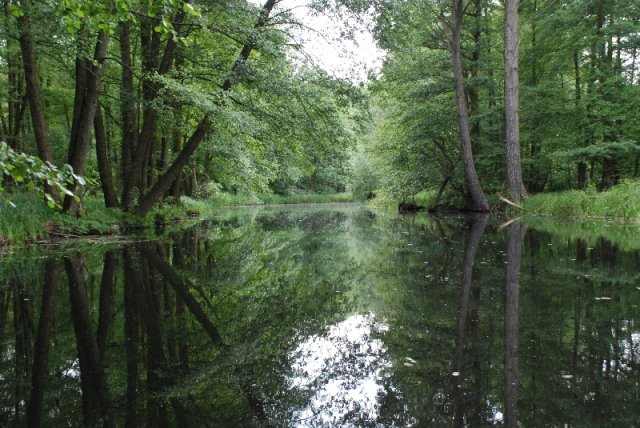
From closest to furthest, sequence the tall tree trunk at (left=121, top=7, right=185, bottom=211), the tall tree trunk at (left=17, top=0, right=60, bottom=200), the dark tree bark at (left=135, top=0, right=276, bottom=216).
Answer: the tall tree trunk at (left=17, top=0, right=60, bottom=200), the dark tree bark at (left=135, top=0, right=276, bottom=216), the tall tree trunk at (left=121, top=7, right=185, bottom=211)

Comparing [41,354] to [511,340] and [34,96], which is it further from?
[34,96]

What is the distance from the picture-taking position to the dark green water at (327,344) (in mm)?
2275

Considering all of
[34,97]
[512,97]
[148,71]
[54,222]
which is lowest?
[54,222]

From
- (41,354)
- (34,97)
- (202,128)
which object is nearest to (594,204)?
(202,128)

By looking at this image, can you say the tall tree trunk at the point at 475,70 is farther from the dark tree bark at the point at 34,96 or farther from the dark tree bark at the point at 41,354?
the dark tree bark at the point at 41,354

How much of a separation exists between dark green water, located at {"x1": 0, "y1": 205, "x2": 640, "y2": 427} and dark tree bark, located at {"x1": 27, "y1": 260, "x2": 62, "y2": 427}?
15 millimetres

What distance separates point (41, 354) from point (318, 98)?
28.5 ft

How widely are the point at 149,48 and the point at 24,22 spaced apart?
292 centimetres

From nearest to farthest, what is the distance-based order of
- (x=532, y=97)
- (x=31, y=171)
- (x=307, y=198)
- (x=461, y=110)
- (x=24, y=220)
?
1. (x=31, y=171)
2. (x=24, y=220)
3. (x=461, y=110)
4. (x=532, y=97)
5. (x=307, y=198)

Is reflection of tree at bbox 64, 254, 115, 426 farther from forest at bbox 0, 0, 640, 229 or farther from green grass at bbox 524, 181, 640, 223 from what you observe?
green grass at bbox 524, 181, 640, 223

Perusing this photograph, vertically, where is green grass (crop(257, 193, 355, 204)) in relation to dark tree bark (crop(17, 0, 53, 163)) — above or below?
below

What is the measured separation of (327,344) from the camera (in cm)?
331

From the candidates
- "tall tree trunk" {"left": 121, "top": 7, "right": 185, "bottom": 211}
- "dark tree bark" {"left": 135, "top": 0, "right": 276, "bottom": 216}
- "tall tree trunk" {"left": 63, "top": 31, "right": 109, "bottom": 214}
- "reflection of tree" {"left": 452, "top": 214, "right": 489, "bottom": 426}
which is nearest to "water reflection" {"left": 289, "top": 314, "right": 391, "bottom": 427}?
"reflection of tree" {"left": 452, "top": 214, "right": 489, "bottom": 426}

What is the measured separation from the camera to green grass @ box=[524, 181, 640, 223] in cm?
1139
